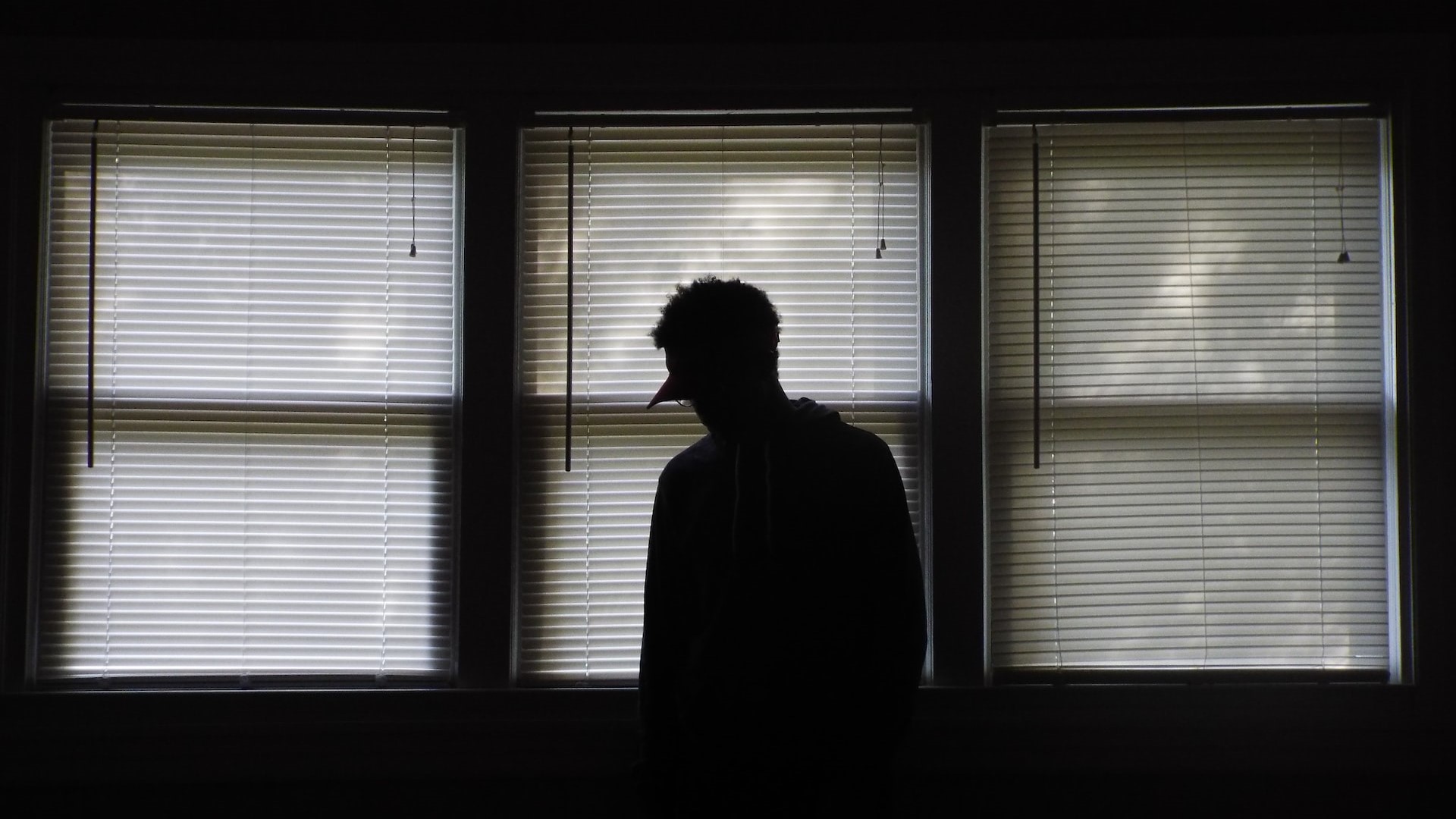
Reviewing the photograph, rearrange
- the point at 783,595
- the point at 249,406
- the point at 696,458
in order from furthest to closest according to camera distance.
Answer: the point at 249,406
the point at 696,458
the point at 783,595

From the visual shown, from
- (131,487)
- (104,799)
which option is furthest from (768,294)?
(104,799)

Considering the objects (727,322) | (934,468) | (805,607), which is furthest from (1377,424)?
(727,322)

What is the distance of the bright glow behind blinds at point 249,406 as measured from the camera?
222 cm

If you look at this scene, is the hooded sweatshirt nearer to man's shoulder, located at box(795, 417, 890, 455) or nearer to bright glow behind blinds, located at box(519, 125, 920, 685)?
man's shoulder, located at box(795, 417, 890, 455)

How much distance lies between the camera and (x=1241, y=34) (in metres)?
2.28

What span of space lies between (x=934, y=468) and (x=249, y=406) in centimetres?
171

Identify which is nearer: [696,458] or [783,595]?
[783,595]

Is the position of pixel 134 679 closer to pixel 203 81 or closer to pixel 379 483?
pixel 379 483

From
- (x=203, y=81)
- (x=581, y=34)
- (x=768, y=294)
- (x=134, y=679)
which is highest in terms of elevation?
(x=581, y=34)

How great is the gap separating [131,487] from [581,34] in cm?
158

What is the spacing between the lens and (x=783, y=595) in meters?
1.71

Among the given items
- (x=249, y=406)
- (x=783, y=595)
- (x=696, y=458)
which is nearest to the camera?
(x=783, y=595)

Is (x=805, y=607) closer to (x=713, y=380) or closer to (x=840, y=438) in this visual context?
(x=840, y=438)

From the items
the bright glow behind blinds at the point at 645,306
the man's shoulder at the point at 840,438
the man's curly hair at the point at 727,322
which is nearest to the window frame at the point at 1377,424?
the bright glow behind blinds at the point at 645,306
